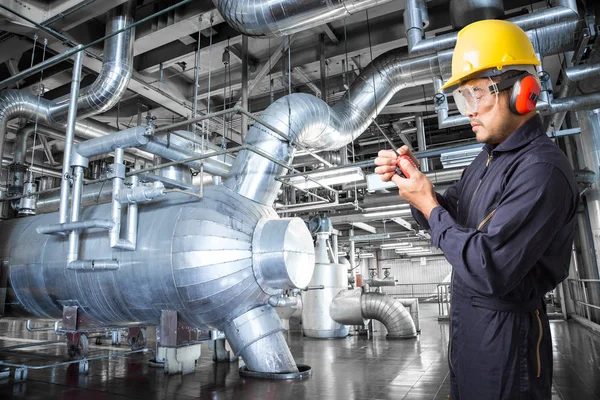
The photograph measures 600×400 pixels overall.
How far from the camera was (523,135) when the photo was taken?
1170 millimetres

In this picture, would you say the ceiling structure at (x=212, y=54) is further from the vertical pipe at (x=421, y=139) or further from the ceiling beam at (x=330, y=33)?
the vertical pipe at (x=421, y=139)

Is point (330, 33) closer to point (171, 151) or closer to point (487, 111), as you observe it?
point (171, 151)

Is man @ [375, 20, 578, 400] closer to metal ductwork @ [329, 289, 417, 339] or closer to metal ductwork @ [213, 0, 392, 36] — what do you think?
metal ductwork @ [213, 0, 392, 36]

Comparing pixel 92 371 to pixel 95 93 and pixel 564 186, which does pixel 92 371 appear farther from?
pixel 564 186

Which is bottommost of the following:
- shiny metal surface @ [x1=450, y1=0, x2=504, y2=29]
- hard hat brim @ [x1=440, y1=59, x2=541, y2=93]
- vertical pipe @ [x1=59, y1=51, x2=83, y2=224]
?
hard hat brim @ [x1=440, y1=59, x2=541, y2=93]

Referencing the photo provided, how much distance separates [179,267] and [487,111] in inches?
162

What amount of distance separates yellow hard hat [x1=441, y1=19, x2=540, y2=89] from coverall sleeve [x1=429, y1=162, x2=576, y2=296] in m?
0.35

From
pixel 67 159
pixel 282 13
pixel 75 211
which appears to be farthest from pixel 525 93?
→ pixel 67 159

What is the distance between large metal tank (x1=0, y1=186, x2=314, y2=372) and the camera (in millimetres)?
4727

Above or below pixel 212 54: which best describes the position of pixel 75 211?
below

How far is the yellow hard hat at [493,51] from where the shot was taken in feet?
3.90

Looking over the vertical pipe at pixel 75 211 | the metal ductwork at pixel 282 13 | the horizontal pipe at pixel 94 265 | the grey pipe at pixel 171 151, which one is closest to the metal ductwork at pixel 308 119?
the grey pipe at pixel 171 151

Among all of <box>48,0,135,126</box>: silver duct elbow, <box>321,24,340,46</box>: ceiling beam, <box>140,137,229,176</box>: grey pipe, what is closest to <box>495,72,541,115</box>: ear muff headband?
<box>140,137,229,176</box>: grey pipe

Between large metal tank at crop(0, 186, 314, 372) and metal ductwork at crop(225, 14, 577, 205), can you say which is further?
metal ductwork at crop(225, 14, 577, 205)
